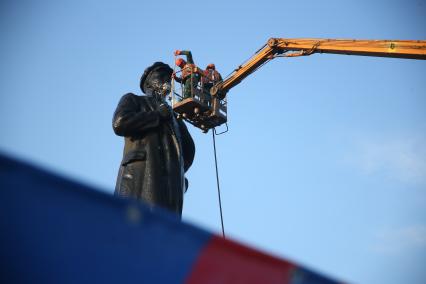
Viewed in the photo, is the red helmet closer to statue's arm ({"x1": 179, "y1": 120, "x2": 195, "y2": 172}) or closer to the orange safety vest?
the orange safety vest

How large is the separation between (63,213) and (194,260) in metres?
0.56

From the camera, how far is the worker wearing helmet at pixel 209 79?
1337 centimetres

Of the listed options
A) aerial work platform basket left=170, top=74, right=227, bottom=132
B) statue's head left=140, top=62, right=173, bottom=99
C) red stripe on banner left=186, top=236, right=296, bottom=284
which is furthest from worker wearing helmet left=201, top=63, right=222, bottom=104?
red stripe on banner left=186, top=236, right=296, bottom=284

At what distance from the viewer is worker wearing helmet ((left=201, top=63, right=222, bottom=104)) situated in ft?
43.9

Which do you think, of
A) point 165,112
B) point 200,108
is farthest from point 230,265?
point 200,108

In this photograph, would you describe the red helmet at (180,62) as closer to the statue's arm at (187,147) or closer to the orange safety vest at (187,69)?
the orange safety vest at (187,69)

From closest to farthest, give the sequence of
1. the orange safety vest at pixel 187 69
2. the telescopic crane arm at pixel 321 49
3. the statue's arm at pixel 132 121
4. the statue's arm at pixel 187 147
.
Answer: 1. the statue's arm at pixel 132 121
2. the statue's arm at pixel 187 147
3. the telescopic crane arm at pixel 321 49
4. the orange safety vest at pixel 187 69

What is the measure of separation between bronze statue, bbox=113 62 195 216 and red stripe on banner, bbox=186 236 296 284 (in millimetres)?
3276

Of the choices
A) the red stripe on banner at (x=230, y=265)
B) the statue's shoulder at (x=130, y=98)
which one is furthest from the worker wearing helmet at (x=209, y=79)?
the red stripe on banner at (x=230, y=265)

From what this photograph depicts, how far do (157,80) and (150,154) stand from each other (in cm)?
140

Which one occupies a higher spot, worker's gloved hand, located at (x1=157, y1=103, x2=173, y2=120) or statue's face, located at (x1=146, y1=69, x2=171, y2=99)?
statue's face, located at (x1=146, y1=69, x2=171, y2=99)

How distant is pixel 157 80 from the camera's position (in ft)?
22.0

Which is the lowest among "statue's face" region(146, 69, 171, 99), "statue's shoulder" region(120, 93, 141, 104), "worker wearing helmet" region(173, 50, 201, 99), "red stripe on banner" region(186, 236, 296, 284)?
"red stripe on banner" region(186, 236, 296, 284)

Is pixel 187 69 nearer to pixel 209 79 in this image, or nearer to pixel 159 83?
pixel 209 79
